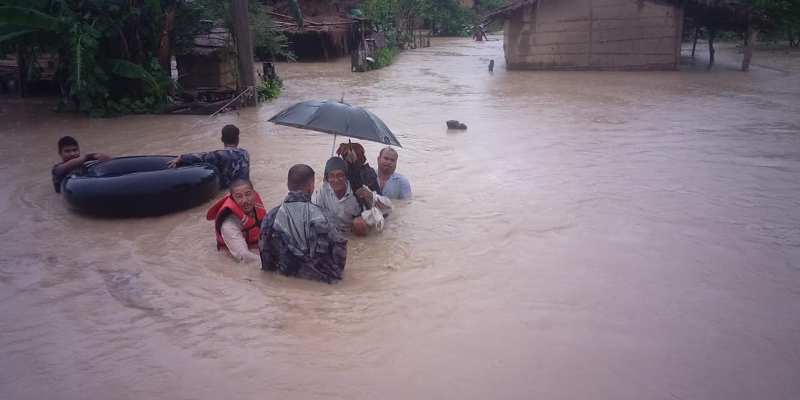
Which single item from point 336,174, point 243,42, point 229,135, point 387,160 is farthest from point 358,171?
point 243,42

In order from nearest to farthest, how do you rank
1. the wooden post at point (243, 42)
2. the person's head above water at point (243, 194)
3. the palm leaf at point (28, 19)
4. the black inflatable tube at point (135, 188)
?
the person's head above water at point (243, 194) → the black inflatable tube at point (135, 188) → the palm leaf at point (28, 19) → the wooden post at point (243, 42)

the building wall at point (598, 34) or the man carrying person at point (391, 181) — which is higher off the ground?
the building wall at point (598, 34)

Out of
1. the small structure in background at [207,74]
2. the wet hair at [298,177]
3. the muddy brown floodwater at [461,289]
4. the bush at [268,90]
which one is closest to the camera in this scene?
the muddy brown floodwater at [461,289]

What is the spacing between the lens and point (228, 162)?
270 inches

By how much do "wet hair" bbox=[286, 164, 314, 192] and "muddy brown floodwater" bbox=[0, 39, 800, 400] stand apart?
75 cm

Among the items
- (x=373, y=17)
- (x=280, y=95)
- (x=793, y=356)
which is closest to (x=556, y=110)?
(x=280, y=95)

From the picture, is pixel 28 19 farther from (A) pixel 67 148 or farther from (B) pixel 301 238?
(B) pixel 301 238

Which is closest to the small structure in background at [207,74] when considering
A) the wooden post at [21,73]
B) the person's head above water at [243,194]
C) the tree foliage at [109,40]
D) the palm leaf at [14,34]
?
the tree foliage at [109,40]

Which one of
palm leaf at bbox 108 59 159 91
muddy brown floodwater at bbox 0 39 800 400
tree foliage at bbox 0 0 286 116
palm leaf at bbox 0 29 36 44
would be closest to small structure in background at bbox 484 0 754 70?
tree foliage at bbox 0 0 286 116

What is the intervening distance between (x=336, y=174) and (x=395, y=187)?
1.33 metres

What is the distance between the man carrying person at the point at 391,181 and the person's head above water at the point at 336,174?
96cm

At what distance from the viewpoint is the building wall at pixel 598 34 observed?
18.9m

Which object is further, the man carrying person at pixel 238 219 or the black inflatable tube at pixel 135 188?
the black inflatable tube at pixel 135 188

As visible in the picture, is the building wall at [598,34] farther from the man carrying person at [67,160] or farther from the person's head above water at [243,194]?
the person's head above water at [243,194]
